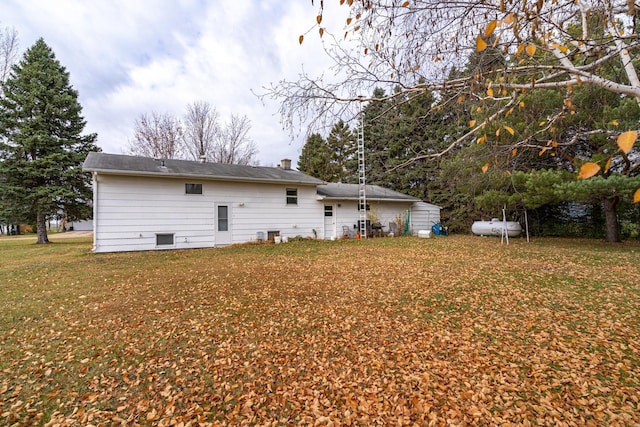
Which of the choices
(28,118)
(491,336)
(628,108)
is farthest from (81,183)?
(628,108)

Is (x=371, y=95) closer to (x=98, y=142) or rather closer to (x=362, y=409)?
(x=362, y=409)

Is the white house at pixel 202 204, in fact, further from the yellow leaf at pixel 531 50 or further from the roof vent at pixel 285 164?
the yellow leaf at pixel 531 50

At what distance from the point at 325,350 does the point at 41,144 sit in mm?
19398

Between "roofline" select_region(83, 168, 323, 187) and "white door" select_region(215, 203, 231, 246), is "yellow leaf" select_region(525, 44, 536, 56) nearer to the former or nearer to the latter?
"roofline" select_region(83, 168, 323, 187)

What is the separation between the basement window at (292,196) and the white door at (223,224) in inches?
115

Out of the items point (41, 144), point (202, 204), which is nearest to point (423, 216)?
point (202, 204)

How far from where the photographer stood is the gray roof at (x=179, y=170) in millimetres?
9852

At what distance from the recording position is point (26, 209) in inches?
559

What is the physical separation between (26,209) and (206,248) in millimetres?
11192

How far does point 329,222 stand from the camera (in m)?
14.4

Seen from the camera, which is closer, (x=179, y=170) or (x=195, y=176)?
(x=195, y=176)

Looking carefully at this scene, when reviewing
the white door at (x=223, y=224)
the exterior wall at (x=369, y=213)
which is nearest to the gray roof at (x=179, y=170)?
the white door at (x=223, y=224)

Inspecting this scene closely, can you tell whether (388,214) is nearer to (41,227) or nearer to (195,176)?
(195,176)

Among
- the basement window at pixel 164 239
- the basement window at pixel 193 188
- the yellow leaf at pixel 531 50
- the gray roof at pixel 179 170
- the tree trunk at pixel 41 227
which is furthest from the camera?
the tree trunk at pixel 41 227
